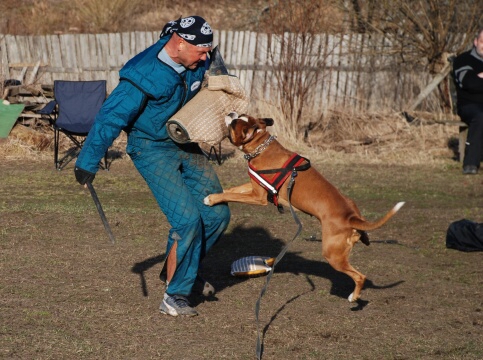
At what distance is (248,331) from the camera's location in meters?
5.02

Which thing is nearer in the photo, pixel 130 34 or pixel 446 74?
pixel 446 74

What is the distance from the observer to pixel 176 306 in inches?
203

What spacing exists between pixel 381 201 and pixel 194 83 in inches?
193

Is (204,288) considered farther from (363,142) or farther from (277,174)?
(363,142)

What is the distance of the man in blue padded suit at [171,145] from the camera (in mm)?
4777

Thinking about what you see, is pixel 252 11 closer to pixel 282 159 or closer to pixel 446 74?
pixel 446 74

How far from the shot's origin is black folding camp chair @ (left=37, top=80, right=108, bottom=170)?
36.5 feet

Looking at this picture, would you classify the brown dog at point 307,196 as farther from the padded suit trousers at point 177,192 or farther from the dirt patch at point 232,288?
the dirt patch at point 232,288

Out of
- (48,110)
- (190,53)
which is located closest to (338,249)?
(190,53)

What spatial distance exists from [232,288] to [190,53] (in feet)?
6.78

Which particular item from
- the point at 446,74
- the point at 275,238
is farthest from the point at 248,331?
the point at 446,74

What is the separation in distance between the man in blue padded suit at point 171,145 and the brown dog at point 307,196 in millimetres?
236

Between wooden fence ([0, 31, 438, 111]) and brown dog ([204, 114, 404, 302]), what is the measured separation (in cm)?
935

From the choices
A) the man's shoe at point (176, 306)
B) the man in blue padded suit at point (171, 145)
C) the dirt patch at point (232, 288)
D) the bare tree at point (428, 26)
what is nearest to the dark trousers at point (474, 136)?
the dirt patch at point (232, 288)
